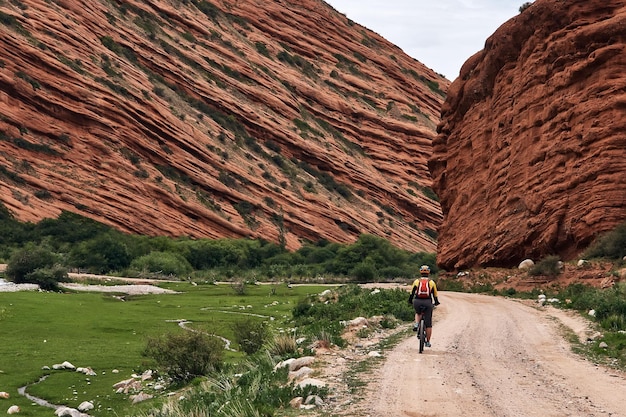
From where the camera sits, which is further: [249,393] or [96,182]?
[96,182]

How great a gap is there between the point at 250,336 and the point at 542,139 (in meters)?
23.8

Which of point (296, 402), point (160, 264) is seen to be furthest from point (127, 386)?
point (160, 264)

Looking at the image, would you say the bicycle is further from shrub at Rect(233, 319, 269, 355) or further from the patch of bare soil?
shrub at Rect(233, 319, 269, 355)

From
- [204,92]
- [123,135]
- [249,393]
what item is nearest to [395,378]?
[249,393]

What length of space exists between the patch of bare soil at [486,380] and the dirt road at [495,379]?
0.01 meters

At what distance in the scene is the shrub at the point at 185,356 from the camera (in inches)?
764

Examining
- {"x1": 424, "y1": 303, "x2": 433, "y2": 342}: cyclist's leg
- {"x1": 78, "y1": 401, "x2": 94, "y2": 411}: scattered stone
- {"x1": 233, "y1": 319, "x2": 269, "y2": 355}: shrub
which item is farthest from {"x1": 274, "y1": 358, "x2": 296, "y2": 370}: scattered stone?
{"x1": 233, "y1": 319, "x2": 269, "y2": 355}: shrub

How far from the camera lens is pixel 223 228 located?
80.2m

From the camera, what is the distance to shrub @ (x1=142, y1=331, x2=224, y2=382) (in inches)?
764

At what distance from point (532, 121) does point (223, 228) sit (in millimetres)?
48041

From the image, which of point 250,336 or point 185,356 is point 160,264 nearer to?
point 250,336

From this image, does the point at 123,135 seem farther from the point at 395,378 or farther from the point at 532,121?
the point at 395,378

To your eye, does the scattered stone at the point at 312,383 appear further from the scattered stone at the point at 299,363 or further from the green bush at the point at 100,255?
the green bush at the point at 100,255

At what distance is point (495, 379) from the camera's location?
11.9 metres
